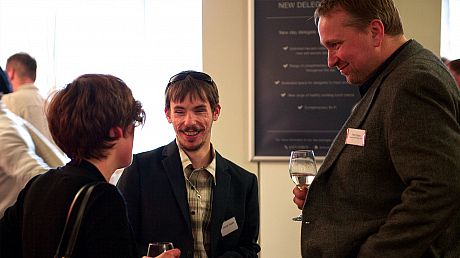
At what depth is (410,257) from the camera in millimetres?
1490

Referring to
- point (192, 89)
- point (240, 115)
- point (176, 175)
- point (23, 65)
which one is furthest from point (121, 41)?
point (176, 175)

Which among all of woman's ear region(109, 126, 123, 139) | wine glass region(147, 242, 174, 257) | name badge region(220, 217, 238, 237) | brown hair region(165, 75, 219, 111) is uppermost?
brown hair region(165, 75, 219, 111)

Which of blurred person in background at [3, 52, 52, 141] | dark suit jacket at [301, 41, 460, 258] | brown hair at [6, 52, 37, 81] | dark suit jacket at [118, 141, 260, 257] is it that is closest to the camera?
dark suit jacket at [301, 41, 460, 258]

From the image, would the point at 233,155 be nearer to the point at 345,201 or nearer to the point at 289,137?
the point at 289,137

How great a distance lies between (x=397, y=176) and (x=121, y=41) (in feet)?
10.9

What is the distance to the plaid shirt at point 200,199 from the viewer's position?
2113mm

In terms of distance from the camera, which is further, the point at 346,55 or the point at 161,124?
the point at 161,124

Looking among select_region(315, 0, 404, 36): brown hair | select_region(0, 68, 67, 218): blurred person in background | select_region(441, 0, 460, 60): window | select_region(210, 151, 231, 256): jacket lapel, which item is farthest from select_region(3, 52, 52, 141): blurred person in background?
select_region(441, 0, 460, 60): window

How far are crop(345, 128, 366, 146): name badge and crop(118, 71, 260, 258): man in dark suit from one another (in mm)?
697

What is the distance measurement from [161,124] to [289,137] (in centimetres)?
106

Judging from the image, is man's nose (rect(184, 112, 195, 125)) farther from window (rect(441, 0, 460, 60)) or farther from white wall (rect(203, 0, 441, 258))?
window (rect(441, 0, 460, 60))

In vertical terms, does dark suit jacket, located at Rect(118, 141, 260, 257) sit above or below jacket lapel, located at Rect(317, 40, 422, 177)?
below

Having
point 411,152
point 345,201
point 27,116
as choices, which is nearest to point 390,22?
point 411,152

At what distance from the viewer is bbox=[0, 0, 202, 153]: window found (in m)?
4.45
